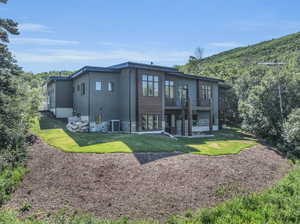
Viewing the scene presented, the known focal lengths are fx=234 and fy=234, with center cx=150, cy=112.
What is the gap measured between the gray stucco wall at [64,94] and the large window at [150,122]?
1072cm

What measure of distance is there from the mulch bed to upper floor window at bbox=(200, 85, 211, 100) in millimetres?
13357

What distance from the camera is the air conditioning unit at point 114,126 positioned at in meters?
20.7

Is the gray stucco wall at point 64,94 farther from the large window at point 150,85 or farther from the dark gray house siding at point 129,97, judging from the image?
the large window at point 150,85

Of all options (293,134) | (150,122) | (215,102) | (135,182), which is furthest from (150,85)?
(293,134)

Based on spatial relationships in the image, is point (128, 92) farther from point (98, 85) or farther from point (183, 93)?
point (183, 93)

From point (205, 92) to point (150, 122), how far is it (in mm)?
9662

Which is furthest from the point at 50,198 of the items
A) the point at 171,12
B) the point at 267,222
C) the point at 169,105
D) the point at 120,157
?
the point at 169,105

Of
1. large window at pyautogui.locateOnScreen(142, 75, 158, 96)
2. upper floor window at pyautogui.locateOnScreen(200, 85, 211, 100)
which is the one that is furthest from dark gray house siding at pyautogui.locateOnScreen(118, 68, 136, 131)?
upper floor window at pyautogui.locateOnScreen(200, 85, 211, 100)

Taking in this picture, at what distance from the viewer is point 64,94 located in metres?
26.3

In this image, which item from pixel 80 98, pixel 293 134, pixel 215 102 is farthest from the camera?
pixel 215 102

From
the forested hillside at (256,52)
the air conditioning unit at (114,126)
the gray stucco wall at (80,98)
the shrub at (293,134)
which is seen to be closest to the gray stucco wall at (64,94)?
the gray stucco wall at (80,98)

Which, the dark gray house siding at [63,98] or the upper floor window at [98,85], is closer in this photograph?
the upper floor window at [98,85]

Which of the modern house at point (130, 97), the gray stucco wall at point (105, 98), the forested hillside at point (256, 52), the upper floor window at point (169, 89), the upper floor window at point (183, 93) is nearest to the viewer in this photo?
the modern house at point (130, 97)

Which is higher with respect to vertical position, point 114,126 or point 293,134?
point 114,126
